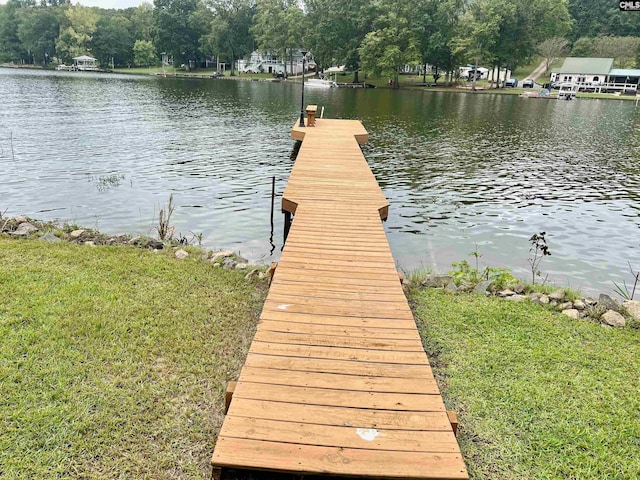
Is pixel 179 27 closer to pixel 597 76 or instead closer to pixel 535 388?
pixel 597 76

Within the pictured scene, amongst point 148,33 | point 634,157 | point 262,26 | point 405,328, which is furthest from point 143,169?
point 148,33

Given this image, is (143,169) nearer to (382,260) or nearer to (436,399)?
(382,260)

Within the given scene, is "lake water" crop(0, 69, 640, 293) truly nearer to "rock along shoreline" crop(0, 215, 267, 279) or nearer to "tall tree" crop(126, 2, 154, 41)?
"rock along shoreline" crop(0, 215, 267, 279)

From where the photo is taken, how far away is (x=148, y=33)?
102 m

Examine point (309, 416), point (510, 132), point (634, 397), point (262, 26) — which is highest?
point (262, 26)

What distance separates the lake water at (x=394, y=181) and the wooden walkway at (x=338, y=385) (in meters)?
3.90

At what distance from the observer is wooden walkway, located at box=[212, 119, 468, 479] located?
8.74 ft

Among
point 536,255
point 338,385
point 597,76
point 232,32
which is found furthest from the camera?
point 232,32

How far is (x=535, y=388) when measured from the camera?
13.6 ft

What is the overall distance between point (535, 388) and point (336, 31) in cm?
7728

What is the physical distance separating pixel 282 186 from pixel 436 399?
11.6 meters

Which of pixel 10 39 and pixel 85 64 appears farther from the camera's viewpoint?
pixel 10 39

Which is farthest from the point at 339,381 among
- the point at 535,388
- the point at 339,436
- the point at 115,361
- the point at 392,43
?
the point at 392,43

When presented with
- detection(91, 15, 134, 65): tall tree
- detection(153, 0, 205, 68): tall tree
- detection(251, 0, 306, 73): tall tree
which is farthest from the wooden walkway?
detection(91, 15, 134, 65): tall tree
